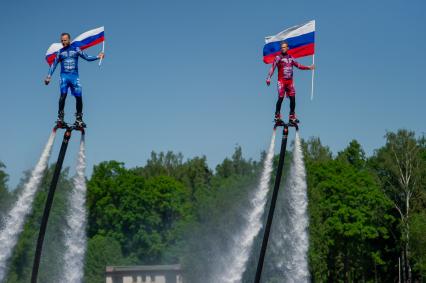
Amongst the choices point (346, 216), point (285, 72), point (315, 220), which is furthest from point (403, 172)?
point (285, 72)

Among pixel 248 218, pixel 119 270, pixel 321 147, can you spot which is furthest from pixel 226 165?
pixel 248 218

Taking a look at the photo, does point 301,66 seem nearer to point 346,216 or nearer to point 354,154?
point 346,216

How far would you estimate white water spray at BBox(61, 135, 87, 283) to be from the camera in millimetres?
30922

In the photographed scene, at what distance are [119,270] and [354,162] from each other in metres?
39.3

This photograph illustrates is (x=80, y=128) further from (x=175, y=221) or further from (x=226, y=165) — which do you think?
(x=226, y=165)

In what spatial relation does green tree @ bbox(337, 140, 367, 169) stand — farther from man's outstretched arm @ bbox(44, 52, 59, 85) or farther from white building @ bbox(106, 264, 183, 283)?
man's outstretched arm @ bbox(44, 52, 59, 85)

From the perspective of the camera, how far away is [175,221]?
10212 cm

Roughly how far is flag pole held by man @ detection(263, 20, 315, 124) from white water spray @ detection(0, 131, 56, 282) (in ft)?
29.9

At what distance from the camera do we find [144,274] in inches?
3393

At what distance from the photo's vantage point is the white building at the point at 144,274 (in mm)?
84938

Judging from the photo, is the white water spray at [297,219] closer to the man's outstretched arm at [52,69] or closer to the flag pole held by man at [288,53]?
the flag pole held by man at [288,53]

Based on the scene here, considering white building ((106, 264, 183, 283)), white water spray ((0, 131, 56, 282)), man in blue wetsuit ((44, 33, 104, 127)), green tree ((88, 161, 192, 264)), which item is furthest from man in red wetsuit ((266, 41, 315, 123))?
green tree ((88, 161, 192, 264))

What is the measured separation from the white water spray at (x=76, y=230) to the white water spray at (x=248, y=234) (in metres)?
6.16

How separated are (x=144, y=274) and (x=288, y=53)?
58.4 m
